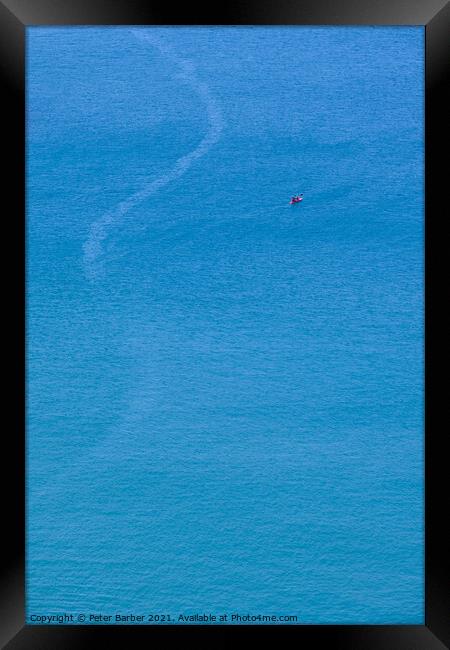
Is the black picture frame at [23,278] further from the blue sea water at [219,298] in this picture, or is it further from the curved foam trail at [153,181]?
the curved foam trail at [153,181]

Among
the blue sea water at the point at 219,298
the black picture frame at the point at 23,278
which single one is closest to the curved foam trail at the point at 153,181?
the blue sea water at the point at 219,298

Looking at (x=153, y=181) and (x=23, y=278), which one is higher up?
(x=153, y=181)

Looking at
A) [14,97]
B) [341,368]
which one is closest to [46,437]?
[341,368]

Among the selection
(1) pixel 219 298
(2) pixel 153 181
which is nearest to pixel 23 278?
(2) pixel 153 181

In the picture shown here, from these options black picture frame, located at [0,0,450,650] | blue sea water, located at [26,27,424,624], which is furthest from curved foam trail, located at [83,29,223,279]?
black picture frame, located at [0,0,450,650]

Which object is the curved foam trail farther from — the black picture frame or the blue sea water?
the black picture frame

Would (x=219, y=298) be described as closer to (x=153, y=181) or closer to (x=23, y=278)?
(x=153, y=181)

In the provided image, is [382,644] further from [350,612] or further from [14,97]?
[14,97]
